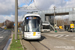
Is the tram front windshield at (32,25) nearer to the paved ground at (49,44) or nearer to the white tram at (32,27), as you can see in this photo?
the white tram at (32,27)

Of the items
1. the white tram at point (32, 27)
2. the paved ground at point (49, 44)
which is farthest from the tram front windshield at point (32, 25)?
the paved ground at point (49, 44)

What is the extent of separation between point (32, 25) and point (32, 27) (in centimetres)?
25

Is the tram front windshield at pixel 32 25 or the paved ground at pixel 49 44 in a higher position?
the tram front windshield at pixel 32 25

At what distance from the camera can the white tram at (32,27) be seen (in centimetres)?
1412

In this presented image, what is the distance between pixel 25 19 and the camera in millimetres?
14680

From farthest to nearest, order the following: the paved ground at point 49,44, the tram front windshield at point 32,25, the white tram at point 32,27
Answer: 1. the tram front windshield at point 32,25
2. the white tram at point 32,27
3. the paved ground at point 49,44

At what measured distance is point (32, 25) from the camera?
14.3 metres

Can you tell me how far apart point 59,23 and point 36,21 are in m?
112

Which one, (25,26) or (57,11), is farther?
(57,11)

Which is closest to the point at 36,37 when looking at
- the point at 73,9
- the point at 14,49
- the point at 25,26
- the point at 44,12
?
the point at 25,26

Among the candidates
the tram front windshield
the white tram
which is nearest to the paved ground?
the white tram

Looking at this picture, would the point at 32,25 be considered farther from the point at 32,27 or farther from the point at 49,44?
the point at 49,44

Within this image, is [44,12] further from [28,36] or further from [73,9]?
[28,36]

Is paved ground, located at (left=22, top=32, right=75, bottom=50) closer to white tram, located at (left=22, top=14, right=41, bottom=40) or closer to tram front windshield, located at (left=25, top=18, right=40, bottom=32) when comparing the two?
white tram, located at (left=22, top=14, right=41, bottom=40)
